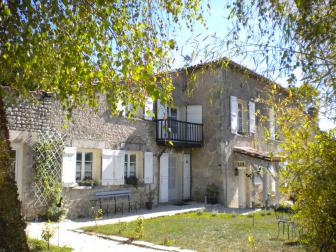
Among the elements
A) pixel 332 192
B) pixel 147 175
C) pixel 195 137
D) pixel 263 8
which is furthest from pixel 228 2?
pixel 195 137

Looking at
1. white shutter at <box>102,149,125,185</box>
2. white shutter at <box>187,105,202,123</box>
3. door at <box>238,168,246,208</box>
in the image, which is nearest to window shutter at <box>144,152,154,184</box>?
white shutter at <box>102,149,125,185</box>

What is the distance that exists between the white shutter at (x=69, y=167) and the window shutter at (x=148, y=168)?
318 centimetres

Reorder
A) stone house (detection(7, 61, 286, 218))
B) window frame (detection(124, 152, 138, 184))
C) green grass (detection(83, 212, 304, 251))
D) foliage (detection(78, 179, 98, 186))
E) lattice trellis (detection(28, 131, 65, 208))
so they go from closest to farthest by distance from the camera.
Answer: green grass (detection(83, 212, 304, 251)) < lattice trellis (detection(28, 131, 65, 208)) < stone house (detection(7, 61, 286, 218)) < foliage (detection(78, 179, 98, 186)) < window frame (detection(124, 152, 138, 184))

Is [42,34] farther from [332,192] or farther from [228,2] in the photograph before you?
[332,192]

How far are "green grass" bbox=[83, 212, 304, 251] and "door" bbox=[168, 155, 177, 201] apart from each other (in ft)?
12.9

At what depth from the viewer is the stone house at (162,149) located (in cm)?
995

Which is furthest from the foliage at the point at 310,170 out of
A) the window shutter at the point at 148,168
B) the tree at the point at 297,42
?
the window shutter at the point at 148,168

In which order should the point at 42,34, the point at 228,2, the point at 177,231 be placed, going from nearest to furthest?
the point at 228,2, the point at 42,34, the point at 177,231

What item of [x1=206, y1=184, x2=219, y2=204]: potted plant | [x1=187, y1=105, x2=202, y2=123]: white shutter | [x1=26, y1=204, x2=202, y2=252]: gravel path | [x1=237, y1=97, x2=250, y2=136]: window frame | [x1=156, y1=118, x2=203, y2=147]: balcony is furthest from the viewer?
[x1=237, y1=97, x2=250, y2=136]: window frame

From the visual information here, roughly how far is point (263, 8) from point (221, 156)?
1153cm

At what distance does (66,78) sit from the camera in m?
5.53

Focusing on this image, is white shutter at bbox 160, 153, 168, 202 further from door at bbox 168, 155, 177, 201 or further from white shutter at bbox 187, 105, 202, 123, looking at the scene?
white shutter at bbox 187, 105, 202, 123

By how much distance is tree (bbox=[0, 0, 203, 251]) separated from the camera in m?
4.84

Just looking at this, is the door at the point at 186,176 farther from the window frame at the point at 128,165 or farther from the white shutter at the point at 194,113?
the window frame at the point at 128,165
